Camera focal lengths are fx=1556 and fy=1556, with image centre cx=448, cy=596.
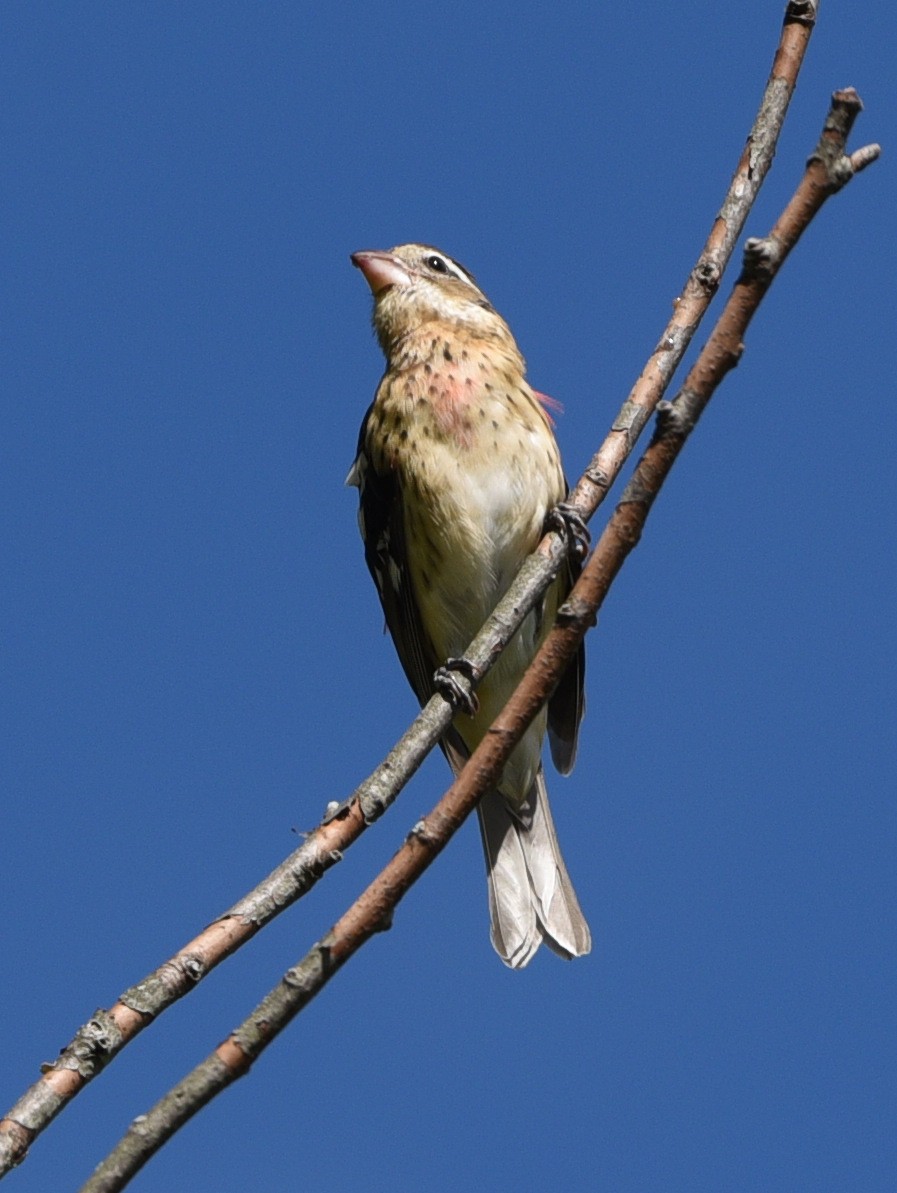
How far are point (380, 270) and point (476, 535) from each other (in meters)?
1.76

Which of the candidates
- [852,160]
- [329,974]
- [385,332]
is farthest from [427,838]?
[385,332]

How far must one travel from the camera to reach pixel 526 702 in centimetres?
315

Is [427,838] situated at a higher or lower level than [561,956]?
lower

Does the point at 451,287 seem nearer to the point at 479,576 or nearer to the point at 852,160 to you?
the point at 479,576

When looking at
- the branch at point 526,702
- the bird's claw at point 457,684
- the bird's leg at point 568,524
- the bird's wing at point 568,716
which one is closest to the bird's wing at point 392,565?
the bird's wing at point 568,716

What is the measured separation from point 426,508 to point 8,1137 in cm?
429

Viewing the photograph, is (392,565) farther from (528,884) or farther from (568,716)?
(528,884)

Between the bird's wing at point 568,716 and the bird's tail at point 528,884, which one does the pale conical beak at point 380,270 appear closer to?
the bird's wing at point 568,716

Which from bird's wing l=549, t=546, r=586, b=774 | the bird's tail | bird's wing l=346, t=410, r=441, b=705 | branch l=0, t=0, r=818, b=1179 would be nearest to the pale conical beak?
bird's wing l=346, t=410, r=441, b=705

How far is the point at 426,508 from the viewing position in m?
6.46

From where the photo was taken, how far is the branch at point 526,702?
2376 millimetres

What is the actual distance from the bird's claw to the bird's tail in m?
1.30

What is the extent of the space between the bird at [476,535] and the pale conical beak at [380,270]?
0.72ft

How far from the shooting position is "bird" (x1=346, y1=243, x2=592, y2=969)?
636 centimetres
